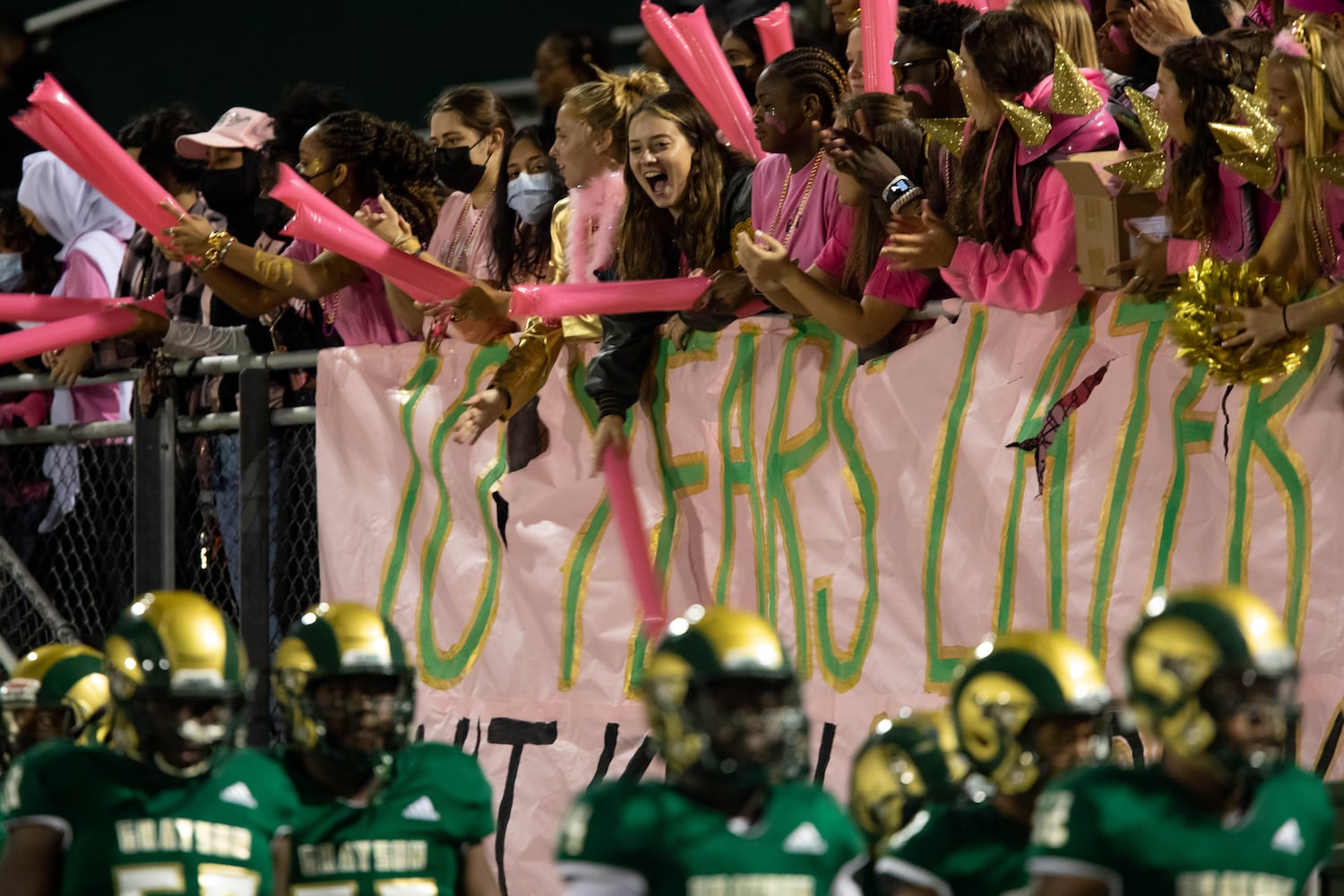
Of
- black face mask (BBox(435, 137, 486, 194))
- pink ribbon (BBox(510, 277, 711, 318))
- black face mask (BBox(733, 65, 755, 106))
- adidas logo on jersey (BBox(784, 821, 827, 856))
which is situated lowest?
adidas logo on jersey (BBox(784, 821, 827, 856))

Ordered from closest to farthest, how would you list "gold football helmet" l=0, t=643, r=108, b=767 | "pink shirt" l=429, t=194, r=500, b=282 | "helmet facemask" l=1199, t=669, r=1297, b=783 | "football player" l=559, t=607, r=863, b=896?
"helmet facemask" l=1199, t=669, r=1297, b=783 < "football player" l=559, t=607, r=863, b=896 < "gold football helmet" l=0, t=643, r=108, b=767 < "pink shirt" l=429, t=194, r=500, b=282

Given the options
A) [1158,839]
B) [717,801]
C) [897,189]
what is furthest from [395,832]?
[897,189]

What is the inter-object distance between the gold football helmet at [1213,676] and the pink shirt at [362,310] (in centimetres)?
456

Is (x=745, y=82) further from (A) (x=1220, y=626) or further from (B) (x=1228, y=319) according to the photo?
(A) (x=1220, y=626)

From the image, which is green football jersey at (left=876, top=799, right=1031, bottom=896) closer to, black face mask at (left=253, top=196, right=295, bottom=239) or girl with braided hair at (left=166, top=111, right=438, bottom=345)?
girl with braided hair at (left=166, top=111, right=438, bottom=345)

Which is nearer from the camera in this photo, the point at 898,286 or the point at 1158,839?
the point at 1158,839

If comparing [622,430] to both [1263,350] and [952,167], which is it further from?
[1263,350]

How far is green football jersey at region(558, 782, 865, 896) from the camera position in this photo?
4.00 m

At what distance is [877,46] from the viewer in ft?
23.1

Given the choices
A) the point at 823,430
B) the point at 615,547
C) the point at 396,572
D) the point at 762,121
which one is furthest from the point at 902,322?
the point at 396,572

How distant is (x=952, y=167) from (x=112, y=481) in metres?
3.73

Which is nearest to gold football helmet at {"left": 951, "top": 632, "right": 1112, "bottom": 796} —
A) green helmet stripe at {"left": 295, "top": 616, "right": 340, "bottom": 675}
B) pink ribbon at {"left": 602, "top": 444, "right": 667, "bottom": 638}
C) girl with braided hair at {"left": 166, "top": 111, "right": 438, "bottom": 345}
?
green helmet stripe at {"left": 295, "top": 616, "right": 340, "bottom": 675}

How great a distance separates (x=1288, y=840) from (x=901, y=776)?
3.00 ft

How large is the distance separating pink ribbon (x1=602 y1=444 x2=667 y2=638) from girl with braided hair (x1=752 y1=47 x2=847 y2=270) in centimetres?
84
